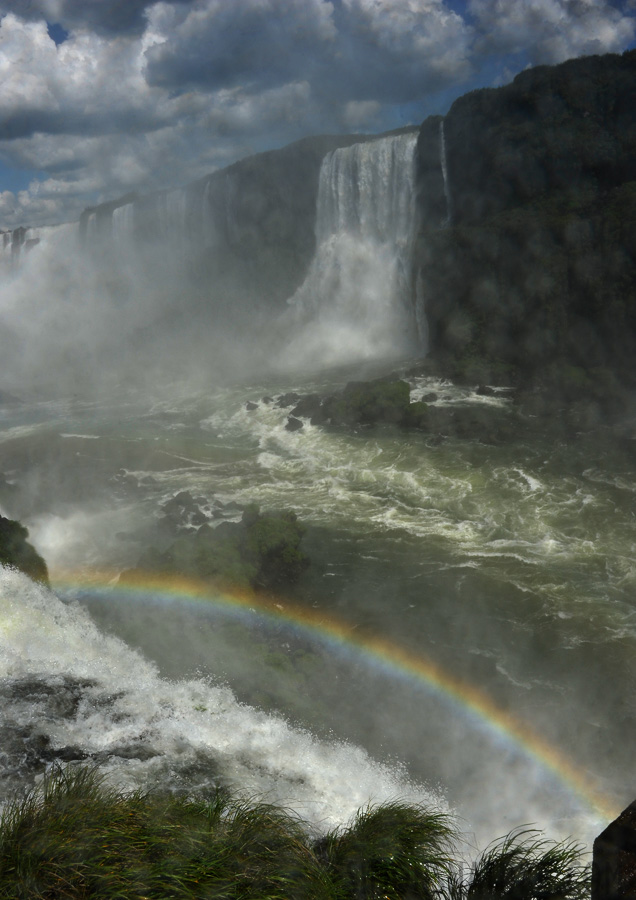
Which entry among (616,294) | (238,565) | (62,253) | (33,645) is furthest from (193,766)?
(62,253)

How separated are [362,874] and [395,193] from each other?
32.7 meters

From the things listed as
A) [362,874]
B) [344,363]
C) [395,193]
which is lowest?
[362,874]

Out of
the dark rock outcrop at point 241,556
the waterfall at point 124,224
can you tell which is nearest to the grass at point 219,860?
the dark rock outcrop at point 241,556

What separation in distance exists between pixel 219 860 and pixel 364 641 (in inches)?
291

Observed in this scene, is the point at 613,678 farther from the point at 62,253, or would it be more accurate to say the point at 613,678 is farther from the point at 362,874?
the point at 62,253

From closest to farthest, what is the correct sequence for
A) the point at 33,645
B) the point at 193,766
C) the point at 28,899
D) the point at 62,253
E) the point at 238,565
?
the point at 28,899, the point at 193,766, the point at 33,645, the point at 238,565, the point at 62,253

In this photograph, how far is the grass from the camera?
4254mm

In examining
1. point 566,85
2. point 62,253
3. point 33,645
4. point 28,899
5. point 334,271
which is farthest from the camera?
point 62,253

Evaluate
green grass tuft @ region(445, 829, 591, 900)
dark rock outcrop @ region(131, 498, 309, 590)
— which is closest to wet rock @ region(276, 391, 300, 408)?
dark rock outcrop @ region(131, 498, 309, 590)

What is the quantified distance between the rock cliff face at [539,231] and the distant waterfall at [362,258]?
6.60ft

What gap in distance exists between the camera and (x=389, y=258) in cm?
3428

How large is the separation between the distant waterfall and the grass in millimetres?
30190

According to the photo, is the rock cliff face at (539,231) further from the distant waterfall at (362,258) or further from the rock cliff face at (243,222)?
the rock cliff face at (243,222)

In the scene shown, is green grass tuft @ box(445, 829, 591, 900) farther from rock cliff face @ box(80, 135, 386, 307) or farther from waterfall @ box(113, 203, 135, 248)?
waterfall @ box(113, 203, 135, 248)
